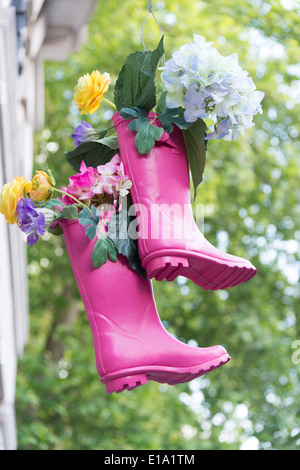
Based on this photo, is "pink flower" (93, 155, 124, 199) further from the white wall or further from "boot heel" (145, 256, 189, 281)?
the white wall

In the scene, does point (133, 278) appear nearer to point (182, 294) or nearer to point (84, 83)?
point (84, 83)

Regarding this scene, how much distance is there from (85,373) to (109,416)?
548mm

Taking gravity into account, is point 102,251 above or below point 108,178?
below

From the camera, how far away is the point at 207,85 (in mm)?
1256

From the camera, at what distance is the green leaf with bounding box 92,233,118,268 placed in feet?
4.26

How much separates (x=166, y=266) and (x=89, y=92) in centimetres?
42

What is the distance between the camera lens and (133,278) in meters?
1.33

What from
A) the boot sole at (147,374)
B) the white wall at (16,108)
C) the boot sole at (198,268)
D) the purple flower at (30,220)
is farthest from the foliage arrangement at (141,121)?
the white wall at (16,108)

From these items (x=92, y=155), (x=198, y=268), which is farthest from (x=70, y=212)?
(x=198, y=268)

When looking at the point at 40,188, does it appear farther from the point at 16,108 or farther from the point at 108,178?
the point at 16,108

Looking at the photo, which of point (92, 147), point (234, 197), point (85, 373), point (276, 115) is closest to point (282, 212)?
point (234, 197)

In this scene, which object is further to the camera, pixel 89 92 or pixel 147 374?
pixel 89 92

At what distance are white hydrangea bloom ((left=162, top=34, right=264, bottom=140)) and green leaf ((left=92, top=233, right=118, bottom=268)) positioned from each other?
0.29 m

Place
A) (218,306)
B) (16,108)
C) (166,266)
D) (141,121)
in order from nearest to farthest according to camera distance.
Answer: (166,266)
(141,121)
(16,108)
(218,306)
